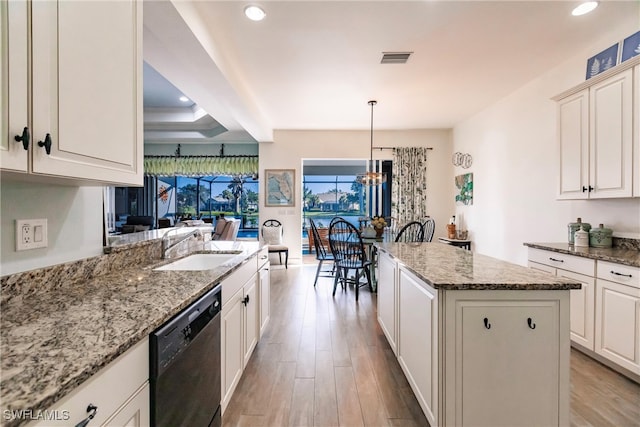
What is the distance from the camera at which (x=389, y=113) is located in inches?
188

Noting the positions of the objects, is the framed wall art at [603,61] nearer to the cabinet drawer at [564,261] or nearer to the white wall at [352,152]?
the cabinet drawer at [564,261]

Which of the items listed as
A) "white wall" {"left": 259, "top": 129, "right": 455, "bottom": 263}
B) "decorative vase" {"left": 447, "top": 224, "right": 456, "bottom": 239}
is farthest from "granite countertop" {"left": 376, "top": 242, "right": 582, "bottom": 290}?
"white wall" {"left": 259, "top": 129, "right": 455, "bottom": 263}

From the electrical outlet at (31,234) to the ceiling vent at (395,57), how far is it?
117 inches

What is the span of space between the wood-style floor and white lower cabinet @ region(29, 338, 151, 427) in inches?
39.5

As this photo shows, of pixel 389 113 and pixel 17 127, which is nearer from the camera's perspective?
pixel 17 127

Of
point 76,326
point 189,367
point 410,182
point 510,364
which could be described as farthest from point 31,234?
point 410,182

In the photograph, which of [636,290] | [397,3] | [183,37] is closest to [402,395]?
[636,290]

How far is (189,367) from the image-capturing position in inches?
43.3

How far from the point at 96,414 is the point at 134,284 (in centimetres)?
73

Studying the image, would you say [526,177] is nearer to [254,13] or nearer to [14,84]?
[254,13]

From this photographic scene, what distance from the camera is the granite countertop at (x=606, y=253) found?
6.43 feet

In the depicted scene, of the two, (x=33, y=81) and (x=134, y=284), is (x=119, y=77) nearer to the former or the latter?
(x=33, y=81)

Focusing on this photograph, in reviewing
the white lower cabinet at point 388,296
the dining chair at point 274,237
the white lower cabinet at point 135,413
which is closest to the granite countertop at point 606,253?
the white lower cabinet at point 388,296

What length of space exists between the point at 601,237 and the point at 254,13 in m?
3.41
